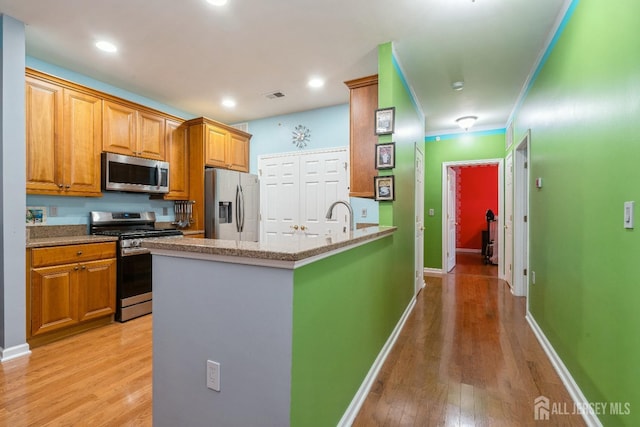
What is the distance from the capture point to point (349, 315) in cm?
163

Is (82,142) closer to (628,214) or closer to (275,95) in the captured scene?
(275,95)

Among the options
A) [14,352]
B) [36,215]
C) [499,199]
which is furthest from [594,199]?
[36,215]

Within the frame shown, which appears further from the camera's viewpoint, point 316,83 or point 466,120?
point 466,120

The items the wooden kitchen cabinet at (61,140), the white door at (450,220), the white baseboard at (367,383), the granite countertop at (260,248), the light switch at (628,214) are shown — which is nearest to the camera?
the granite countertop at (260,248)

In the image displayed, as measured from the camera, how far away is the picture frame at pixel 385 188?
2.66m

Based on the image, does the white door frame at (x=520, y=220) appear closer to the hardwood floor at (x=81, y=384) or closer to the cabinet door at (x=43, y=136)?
the hardwood floor at (x=81, y=384)

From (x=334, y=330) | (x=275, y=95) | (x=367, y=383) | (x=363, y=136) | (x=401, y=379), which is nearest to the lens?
(x=334, y=330)

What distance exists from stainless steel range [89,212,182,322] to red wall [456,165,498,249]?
7.42m

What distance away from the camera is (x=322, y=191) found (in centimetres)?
432

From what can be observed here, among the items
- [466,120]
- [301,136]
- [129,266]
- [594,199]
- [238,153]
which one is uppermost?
[466,120]

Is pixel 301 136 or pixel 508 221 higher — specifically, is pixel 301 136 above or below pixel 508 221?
above

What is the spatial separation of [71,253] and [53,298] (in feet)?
1.33

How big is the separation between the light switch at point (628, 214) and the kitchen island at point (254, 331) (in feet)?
3.97

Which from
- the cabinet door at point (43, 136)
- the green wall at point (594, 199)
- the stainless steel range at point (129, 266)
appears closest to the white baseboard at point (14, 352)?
the stainless steel range at point (129, 266)
